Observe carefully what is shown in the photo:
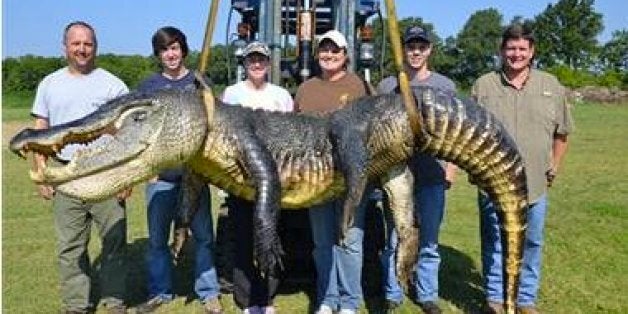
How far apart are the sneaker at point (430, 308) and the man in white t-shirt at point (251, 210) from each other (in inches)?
42.2

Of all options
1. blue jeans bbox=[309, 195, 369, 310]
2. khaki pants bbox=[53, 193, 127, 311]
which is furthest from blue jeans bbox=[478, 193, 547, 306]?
khaki pants bbox=[53, 193, 127, 311]

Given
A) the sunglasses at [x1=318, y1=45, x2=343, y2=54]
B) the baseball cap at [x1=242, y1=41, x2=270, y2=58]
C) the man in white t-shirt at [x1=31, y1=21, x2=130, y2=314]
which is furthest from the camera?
the man in white t-shirt at [x1=31, y1=21, x2=130, y2=314]

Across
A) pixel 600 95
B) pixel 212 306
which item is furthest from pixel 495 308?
pixel 600 95

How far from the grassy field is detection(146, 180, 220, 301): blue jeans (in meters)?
0.30

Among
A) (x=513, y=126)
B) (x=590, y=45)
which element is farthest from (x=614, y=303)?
(x=590, y=45)

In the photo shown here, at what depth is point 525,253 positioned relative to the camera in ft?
18.3

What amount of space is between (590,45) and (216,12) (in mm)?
80254

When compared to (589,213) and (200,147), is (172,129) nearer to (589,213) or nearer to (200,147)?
(200,147)

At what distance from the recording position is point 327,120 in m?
4.27

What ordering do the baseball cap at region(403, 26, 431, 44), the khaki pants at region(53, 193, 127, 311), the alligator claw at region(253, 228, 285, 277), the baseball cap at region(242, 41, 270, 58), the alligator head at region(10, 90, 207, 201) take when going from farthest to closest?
1. the khaki pants at region(53, 193, 127, 311)
2. the baseball cap at region(403, 26, 431, 44)
3. the baseball cap at region(242, 41, 270, 58)
4. the alligator claw at region(253, 228, 285, 277)
5. the alligator head at region(10, 90, 207, 201)

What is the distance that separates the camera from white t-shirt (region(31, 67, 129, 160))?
17.1ft

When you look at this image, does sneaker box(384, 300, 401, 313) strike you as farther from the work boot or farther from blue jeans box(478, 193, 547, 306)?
the work boot

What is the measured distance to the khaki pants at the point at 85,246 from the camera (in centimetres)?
542

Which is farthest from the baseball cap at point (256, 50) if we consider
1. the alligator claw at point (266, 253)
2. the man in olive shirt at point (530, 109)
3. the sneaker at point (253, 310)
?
the sneaker at point (253, 310)
